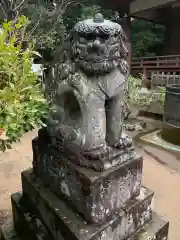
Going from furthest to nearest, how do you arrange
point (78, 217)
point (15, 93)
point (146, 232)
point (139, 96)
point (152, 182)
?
point (139, 96)
point (152, 182)
point (146, 232)
point (78, 217)
point (15, 93)

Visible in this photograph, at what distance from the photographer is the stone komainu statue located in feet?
4.04

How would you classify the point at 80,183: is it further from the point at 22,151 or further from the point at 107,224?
the point at 22,151

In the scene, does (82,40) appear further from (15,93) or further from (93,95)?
(15,93)

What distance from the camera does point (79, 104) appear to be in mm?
1350

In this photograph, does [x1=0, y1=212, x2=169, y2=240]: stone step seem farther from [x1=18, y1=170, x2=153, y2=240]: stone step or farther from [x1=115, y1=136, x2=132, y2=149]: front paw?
[x1=115, y1=136, x2=132, y2=149]: front paw

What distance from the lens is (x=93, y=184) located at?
4.21ft

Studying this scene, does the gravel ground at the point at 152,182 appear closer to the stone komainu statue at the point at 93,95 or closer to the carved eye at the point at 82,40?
the stone komainu statue at the point at 93,95

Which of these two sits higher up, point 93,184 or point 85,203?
point 93,184

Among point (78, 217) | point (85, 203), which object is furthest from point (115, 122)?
point (78, 217)

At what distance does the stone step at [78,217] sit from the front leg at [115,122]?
1.42 ft

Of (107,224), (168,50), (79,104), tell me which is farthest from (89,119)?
(168,50)

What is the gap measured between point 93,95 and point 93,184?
0.50m

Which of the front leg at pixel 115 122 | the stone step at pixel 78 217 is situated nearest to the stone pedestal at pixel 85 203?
the stone step at pixel 78 217

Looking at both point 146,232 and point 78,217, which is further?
point 146,232
